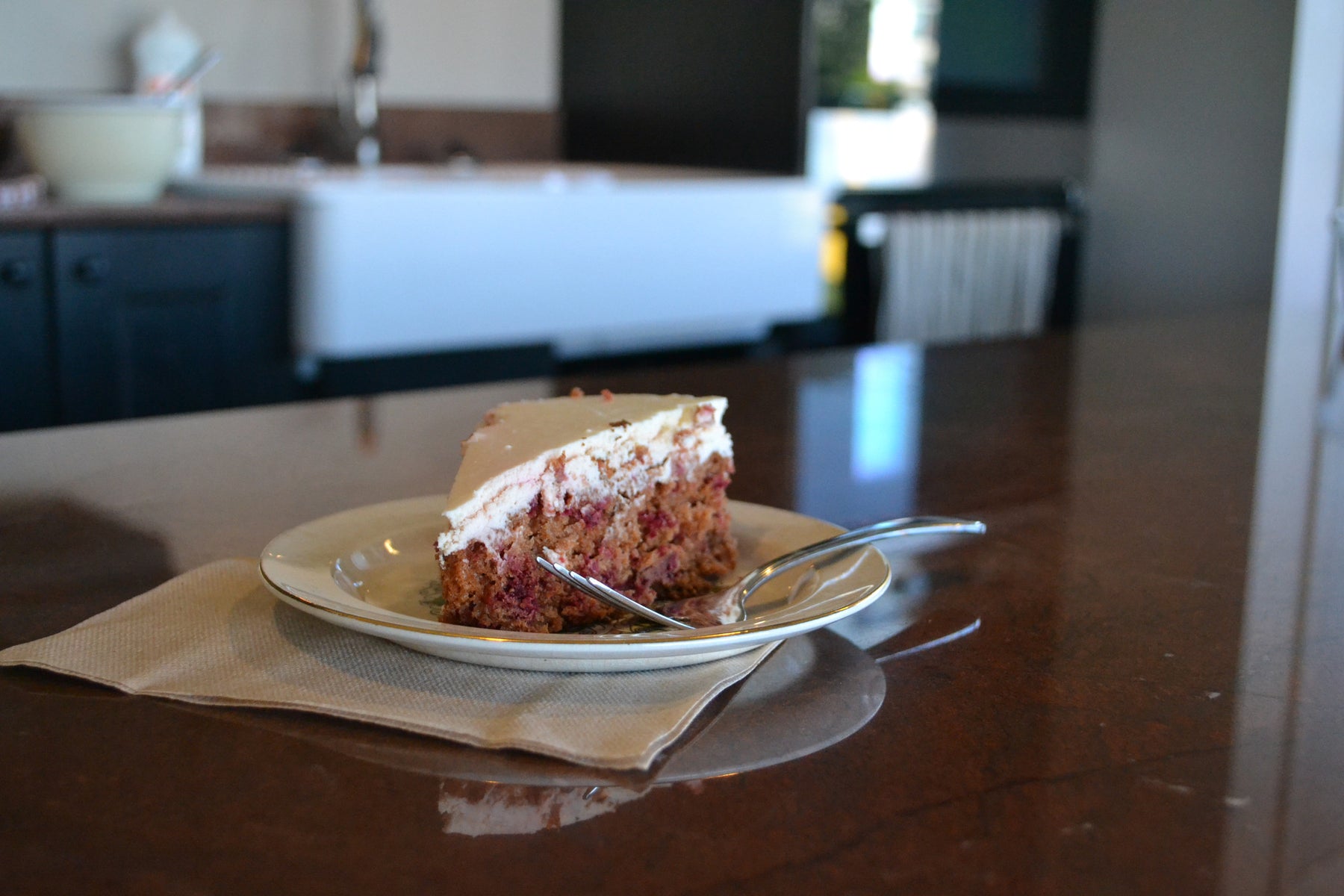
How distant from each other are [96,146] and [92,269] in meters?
0.23

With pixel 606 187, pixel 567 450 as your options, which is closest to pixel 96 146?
pixel 606 187

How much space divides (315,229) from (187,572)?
1.61 m

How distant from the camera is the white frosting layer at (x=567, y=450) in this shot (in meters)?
0.52

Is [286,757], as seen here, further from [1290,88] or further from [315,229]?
[1290,88]

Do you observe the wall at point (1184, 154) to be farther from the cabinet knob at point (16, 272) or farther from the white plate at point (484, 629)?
the white plate at point (484, 629)

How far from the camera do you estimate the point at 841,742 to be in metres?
0.45

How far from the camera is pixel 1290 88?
2.88 m

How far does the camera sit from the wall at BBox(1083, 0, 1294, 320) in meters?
2.96

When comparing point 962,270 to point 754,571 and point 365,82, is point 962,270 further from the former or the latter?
point 754,571

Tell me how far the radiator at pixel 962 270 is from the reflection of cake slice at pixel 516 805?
2.53 meters

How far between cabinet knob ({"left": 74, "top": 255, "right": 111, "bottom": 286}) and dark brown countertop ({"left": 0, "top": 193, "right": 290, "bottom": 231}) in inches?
2.0

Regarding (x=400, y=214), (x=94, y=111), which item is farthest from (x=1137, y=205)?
(x=94, y=111)

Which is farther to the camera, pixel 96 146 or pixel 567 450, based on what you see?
pixel 96 146

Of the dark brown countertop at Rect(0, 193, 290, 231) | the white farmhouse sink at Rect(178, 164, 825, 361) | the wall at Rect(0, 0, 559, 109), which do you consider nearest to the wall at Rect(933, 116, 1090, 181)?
the white farmhouse sink at Rect(178, 164, 825, 361)
